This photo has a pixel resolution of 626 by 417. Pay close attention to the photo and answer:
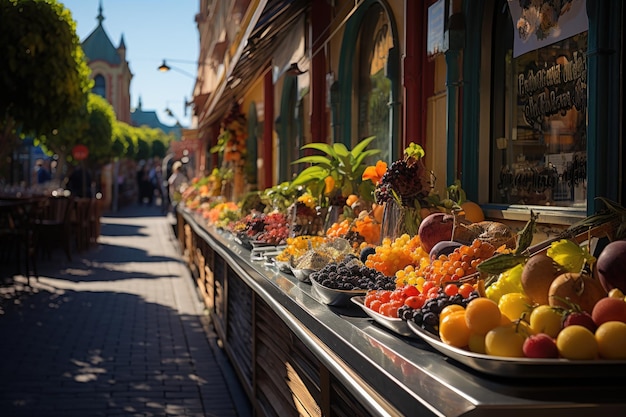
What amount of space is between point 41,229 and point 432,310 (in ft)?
46.2

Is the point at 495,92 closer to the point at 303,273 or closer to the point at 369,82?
the point at 303,273

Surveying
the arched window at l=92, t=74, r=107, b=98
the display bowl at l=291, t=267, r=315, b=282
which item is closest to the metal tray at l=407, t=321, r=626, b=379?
the display bowl at l=291, t=267, r=315, b=282

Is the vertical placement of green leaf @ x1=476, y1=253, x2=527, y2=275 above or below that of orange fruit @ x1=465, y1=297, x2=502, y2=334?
above

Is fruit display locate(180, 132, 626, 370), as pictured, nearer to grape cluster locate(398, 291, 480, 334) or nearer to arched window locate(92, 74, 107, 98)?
grape cluster locate(398, 291, 480, 334)

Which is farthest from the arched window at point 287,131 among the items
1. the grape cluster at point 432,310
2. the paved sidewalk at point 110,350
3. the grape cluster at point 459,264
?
the grape cluster at point 432,310

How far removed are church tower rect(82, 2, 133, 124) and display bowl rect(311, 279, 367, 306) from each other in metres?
63.4

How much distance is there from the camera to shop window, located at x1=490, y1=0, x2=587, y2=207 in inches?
143

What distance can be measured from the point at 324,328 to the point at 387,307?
0.84ft

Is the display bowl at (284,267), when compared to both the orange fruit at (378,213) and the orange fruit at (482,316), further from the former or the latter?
the orange fruit at (482,316)

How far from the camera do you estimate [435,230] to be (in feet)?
11.8

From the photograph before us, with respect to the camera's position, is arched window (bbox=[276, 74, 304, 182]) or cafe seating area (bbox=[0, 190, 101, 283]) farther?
cafe seating area (bbox=[0, 190, 101, 283])

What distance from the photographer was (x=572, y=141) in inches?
146

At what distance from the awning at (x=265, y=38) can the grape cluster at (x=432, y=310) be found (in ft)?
15.8

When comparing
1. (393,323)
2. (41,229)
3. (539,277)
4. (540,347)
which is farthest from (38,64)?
(540,347)
